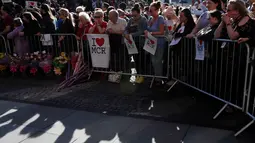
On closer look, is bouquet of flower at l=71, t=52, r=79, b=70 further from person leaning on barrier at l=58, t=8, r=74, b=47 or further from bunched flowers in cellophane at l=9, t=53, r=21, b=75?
bunched flowers in cellophane at l=9, t=53, r=21, b=75

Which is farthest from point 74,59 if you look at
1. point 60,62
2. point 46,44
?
point 46,44

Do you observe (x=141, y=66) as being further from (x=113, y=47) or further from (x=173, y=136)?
(x=173, y=136)

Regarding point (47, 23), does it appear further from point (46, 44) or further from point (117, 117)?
point (117, 117)

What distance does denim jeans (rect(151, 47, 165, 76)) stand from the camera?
6.34 metres

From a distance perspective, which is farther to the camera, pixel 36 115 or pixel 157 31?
pixel 157 31

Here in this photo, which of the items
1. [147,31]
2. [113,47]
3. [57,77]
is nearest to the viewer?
[147,31]

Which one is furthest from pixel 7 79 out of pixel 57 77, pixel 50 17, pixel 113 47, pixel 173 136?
pixel 173 136

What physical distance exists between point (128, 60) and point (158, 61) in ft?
3.11

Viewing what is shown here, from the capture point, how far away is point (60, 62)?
7.30m

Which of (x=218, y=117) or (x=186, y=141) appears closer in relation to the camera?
(x=186, y=141)

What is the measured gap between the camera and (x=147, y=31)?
6254 mm

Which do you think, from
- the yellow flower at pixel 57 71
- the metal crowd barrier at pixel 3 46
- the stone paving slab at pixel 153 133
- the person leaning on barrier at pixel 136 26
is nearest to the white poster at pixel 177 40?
the person leaning on barrier at pixel 136 26

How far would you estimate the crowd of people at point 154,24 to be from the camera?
4.35 m

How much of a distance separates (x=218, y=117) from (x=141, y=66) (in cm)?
273
